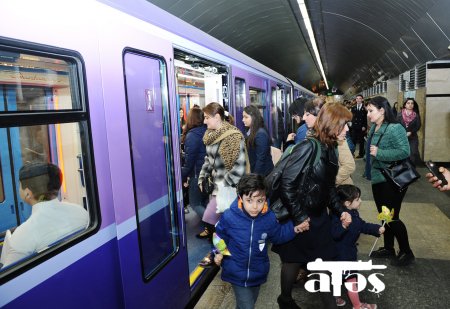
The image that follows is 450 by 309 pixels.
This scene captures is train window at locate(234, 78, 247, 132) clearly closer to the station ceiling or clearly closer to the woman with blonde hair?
the woman with blonde hair

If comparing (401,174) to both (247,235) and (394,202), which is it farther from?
(247,235)

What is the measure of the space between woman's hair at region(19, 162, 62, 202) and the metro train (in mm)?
151

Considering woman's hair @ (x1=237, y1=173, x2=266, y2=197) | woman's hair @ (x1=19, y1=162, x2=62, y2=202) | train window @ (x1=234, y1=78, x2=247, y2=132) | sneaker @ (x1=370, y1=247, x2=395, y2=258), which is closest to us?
woman's hair @ (x1=19, y1=162, x2=62, y2=202)

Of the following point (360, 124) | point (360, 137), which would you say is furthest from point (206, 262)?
point (360, 124)

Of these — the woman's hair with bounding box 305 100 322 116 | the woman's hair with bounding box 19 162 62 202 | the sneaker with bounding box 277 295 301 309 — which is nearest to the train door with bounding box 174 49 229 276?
the sneaker with bounding box 277 295 301 309

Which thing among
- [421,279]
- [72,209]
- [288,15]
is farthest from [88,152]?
[288,15]

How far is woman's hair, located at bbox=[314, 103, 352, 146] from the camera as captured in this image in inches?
108

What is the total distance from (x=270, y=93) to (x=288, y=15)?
679cm

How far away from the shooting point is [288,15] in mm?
13578

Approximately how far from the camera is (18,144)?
307 cm

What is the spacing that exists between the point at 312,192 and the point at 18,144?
2382 millimetres

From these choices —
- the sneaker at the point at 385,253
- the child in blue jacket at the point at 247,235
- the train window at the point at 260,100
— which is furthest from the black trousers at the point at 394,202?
the train window at the point at 260,100

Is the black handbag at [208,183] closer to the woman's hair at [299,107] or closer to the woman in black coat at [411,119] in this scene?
the woman's hair at [299,107]

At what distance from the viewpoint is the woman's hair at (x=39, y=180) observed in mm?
2021
